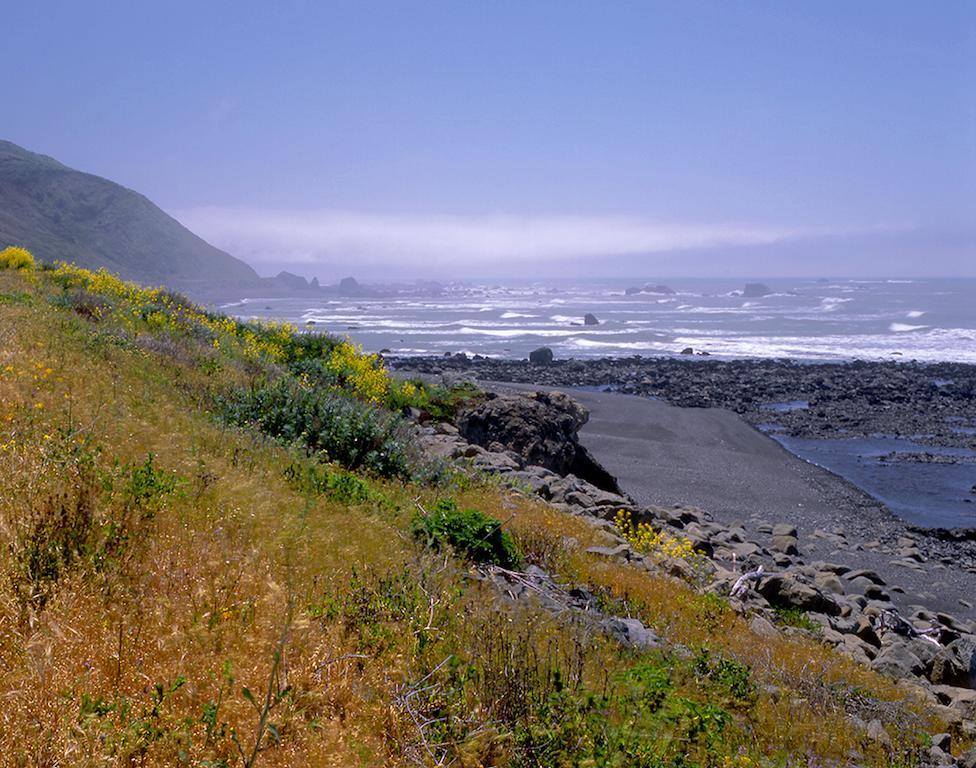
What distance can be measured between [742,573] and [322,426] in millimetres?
6457

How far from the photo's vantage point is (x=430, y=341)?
5797cm

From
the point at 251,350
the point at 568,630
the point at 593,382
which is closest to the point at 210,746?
the point at 568,630

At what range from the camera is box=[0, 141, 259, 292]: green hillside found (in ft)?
464

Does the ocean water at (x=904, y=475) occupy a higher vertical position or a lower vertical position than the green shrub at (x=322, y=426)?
lower

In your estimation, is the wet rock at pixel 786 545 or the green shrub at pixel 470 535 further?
the wet rock at pixel 786 545

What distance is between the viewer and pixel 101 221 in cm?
16912

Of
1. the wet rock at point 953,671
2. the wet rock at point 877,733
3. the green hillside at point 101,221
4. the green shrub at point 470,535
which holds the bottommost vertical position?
the wet rock at point 953,671

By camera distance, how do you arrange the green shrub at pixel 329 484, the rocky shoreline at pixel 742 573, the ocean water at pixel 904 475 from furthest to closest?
the ocean water at pixel 904 475 < the rocky shoreline at pixel 742 573 < the green shrub at pixel 329 484

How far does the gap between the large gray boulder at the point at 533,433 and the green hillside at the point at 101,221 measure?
126 m

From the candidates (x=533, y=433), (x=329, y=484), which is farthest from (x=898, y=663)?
(x=533, y=433)

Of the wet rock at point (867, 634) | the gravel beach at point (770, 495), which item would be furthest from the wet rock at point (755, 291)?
the wet rock at point (867, 634)

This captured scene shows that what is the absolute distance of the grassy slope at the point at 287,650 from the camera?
311 cm

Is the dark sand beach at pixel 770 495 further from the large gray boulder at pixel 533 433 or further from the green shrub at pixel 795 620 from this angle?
the green shrub at pixel 795 620

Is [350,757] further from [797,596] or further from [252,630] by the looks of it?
[797,596]
